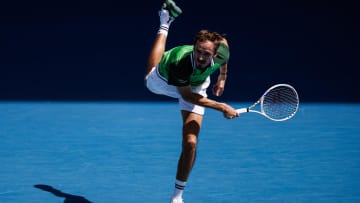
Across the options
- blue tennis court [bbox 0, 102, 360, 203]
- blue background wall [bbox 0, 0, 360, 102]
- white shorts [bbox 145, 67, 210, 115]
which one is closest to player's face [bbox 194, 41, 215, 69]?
white shorts [bbox 145, 67, 210, 115]

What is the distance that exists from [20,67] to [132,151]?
440 centimetres

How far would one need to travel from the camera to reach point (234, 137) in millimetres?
7531

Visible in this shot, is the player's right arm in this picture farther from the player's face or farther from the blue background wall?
the blue background wall

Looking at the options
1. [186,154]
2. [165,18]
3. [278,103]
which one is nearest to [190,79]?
[186,154]

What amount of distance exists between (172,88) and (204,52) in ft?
2.41

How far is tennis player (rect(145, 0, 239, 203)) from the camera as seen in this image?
496cm

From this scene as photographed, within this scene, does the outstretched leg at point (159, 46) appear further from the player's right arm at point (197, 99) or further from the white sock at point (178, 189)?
the white sock at point (178, 189)

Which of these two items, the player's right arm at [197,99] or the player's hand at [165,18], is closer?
the player's right arm at [197,99]

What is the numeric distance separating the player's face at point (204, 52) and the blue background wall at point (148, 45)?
170 inches

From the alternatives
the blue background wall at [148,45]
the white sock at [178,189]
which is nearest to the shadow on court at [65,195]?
the white sock at [178,189]

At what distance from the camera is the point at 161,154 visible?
6.79 m

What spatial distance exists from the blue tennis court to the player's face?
119 cm

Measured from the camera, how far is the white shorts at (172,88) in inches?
214

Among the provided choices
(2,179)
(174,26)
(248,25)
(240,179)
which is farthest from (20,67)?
(240,179)
